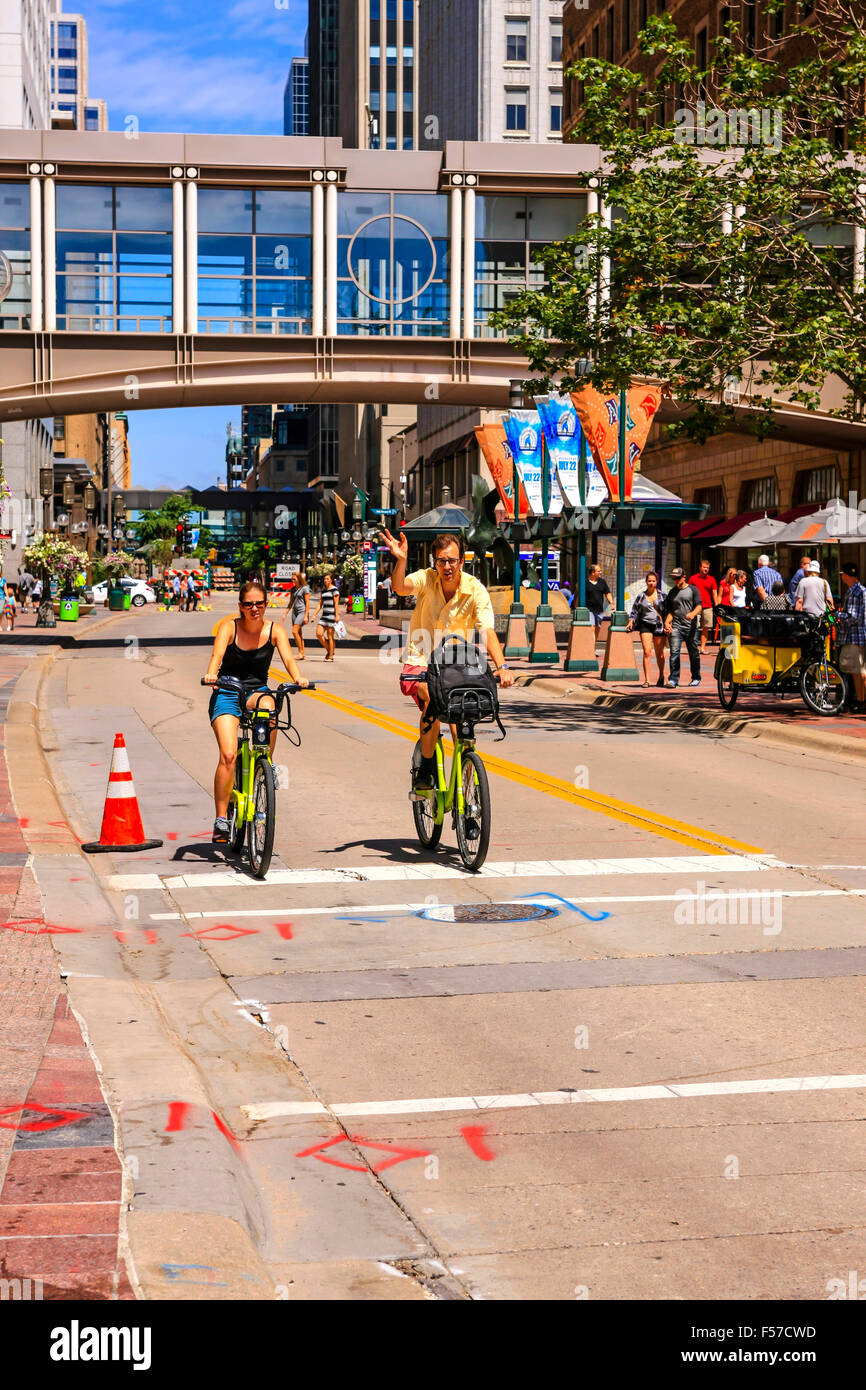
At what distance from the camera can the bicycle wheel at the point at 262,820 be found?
31.8 ft

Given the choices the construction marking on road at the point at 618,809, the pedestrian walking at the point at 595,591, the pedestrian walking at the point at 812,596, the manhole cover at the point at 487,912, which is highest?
the pedestrian walking at the point at 812,596

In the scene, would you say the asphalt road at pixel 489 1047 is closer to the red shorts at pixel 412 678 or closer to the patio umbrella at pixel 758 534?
the red shorts at pixel 412 678

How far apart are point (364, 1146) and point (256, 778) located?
489 cm

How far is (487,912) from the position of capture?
8.95 metres

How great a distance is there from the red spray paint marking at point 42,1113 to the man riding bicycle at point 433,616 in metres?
5.49

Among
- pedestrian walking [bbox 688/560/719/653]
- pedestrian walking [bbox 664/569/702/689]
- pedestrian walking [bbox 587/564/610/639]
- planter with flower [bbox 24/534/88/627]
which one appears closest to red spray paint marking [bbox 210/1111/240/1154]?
pedestrian walking [bbox 664/569/702/689]

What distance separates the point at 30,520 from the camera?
97.7 metres

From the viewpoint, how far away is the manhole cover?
8.77m

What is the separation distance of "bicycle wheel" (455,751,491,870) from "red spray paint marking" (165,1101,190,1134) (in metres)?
4.64

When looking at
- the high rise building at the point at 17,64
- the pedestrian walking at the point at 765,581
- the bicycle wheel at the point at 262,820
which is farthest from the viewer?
the high rise building at the point at 17,64

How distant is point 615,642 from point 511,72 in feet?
276

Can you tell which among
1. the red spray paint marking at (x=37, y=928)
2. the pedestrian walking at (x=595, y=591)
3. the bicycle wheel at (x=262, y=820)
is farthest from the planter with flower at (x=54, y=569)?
the red spray paint marking at (x=37, y=928)
